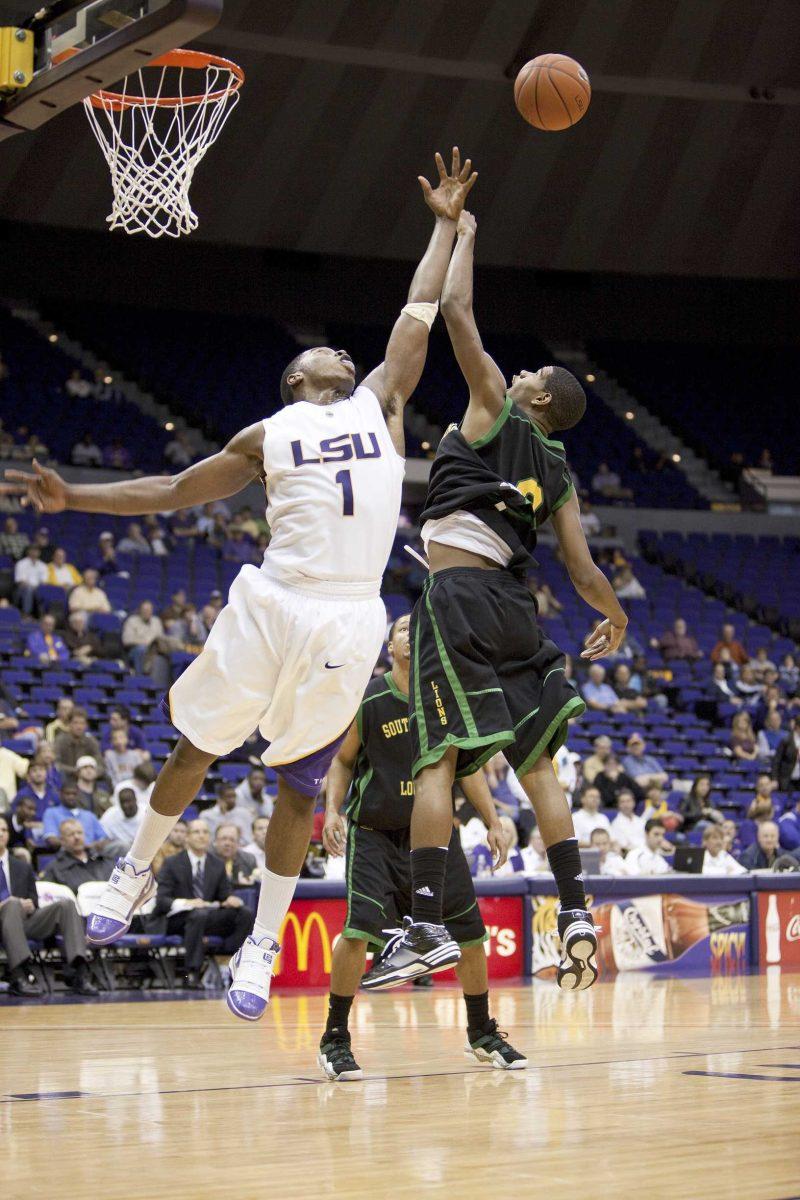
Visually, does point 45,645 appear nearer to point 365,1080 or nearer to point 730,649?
point 730,649

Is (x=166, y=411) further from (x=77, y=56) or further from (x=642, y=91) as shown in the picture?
A: (x=77, y=56)

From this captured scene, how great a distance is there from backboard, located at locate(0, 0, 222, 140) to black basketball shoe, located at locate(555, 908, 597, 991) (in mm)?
3887

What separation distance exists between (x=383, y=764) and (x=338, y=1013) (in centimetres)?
117

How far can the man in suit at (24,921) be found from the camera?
10938mm

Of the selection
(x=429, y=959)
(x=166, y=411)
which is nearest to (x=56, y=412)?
(x=166, y=411)

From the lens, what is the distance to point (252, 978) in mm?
5641

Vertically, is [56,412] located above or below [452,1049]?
above

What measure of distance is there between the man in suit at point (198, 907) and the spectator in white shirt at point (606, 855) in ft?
12.2

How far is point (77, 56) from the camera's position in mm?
6863

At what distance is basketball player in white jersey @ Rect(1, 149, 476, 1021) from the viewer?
5.35 m

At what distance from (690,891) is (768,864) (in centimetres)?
212

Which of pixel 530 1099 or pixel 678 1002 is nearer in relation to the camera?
pixel 530 1099

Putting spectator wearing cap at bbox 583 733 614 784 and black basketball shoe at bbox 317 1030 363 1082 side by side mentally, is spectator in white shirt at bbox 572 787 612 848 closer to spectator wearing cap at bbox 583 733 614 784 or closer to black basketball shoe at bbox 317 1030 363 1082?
spectator wearing cap at bbox 583 733 614 784

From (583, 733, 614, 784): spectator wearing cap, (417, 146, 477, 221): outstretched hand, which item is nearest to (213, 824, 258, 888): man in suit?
(583, 733, 614, 784): spectator wearing cap
